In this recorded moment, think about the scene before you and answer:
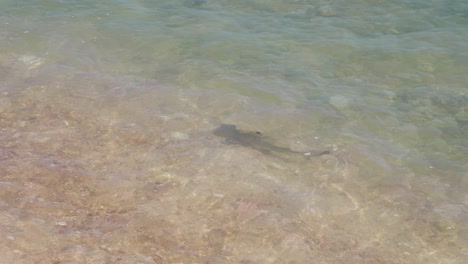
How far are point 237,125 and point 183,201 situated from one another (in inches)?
88.7

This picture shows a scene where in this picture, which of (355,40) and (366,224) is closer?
(366,224)

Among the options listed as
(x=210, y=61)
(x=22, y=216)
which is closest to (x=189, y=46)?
(x=210, y=61)

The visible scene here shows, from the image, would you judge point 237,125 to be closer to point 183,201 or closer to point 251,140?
point 251,140

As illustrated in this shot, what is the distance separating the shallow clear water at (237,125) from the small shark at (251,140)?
0.36 feet

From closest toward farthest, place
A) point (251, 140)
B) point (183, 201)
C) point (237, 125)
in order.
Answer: point (183, 201), point (251, 140), point (237, 125)

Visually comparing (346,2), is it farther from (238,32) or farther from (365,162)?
(365,162)

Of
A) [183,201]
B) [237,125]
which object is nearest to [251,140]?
[237,125]

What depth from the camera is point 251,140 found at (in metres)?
8.88

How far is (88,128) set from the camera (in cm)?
905

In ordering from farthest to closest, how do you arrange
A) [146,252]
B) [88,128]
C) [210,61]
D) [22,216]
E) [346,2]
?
1. [346,2]
2. [210,61]
3. [88,128]
4. [22,216]
5. [146,252]

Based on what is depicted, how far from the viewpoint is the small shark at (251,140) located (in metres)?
8.64

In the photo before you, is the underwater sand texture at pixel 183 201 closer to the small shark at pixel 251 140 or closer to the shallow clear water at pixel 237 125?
the shallow clear water at pixel 237 125

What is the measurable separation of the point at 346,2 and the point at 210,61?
4.37 m

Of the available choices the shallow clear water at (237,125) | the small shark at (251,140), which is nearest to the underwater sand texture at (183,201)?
the shallow clear water at (237,125)
